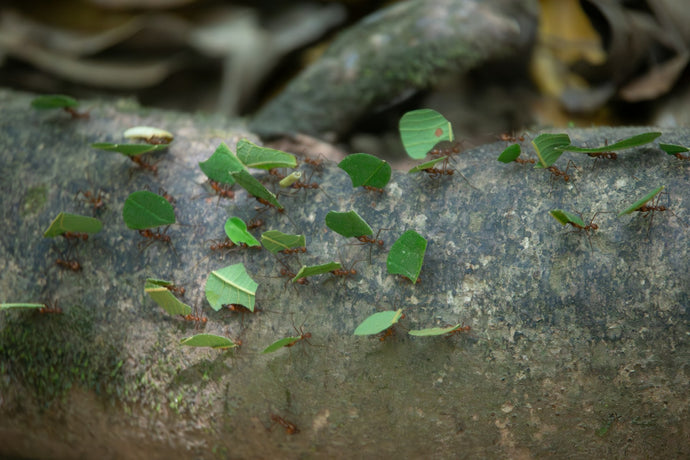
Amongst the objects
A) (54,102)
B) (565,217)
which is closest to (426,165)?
(565,217)

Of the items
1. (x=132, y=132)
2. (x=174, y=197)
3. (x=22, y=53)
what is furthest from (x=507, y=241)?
(x=22, y=53)

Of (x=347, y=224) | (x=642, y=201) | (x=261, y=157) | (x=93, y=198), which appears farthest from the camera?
(x=93, y=198)

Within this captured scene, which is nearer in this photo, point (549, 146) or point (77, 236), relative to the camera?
point (549, 146)

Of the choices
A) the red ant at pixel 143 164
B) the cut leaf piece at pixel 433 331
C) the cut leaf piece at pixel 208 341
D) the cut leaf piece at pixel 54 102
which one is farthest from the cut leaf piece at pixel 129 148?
the cut leaf piece at pixel 433 331

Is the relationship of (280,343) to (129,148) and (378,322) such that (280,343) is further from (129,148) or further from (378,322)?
(129,148)

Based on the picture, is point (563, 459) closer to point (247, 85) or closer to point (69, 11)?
point (247, 85)

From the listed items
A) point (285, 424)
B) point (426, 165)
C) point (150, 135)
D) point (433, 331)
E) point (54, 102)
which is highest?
point (54, 102)
